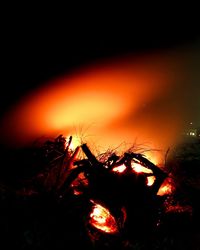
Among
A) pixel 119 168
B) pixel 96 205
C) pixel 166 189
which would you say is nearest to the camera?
pixel 96 205

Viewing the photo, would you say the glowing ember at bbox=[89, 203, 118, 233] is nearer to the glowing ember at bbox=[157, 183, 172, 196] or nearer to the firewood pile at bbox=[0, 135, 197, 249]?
the firewood pile at bbox=[0, 135, 197, 249]

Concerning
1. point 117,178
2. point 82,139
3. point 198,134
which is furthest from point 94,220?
point 198,134

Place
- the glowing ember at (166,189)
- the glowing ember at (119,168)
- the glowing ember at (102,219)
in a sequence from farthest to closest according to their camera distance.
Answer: the glowing ember at (166,189) → the glowing ember at (119,168) → the glowing ember at (102,219)

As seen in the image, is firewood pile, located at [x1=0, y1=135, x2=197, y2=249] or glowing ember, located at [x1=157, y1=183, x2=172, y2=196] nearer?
firewood pile, located at [x1=0, y1=135, x2=197, y2=249]

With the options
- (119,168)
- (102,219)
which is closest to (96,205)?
(102,219)

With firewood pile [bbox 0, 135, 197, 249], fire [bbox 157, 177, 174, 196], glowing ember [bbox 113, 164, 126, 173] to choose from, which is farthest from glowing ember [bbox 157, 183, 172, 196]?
glowing ember [bbox 113, 164, 126, 173]

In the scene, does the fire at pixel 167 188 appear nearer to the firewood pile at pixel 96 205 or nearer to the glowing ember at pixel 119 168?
the firewood pile at pixel 96 205

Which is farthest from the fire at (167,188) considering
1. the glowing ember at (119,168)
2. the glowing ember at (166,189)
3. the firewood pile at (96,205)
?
the glowing ember at (119,168)

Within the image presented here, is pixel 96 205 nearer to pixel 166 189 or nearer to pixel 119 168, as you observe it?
pixel 119 168
